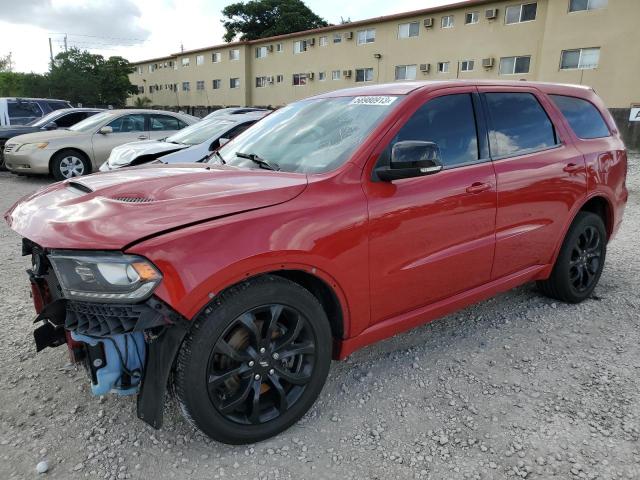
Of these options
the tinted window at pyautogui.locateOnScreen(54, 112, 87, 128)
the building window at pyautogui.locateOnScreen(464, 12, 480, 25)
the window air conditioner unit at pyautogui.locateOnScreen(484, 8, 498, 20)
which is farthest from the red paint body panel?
the building window at pyautogui.locateOnScreen(464, 12, 480, 25)

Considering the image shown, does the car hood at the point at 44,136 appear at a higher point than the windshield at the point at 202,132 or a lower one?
lower

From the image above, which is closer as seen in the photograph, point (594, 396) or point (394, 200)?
point (394, 200)

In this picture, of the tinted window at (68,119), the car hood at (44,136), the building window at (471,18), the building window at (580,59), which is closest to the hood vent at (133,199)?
the car hood at (44,136)

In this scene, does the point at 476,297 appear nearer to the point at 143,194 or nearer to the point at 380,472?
the point at 380,472

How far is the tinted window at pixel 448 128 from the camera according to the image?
2799 mm

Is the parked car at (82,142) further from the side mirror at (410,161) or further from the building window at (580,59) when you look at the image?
the building window at (580,59)

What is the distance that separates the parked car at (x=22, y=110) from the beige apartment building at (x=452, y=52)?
65.4 feet

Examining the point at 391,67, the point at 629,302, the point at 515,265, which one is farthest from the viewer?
the point at 391,67

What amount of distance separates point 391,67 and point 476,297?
28317 millimetres

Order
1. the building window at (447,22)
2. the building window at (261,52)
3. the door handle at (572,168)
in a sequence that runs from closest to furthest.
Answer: the door handle at (572,168) → the building window at (447,22) → the building window at (261,52)

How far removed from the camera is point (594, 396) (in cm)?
274

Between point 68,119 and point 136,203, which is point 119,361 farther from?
point 68,119

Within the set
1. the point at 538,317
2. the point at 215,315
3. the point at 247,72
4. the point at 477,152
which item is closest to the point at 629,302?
the point at 538,317

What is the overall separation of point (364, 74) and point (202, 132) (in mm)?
25166
